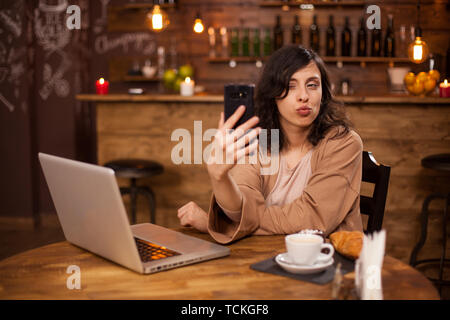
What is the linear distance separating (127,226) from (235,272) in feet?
0.90

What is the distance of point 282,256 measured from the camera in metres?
1.29

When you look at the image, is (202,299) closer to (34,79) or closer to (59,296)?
(59,296)

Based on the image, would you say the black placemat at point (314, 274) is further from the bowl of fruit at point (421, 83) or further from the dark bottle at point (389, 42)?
the dark bottle at point (389, 42)

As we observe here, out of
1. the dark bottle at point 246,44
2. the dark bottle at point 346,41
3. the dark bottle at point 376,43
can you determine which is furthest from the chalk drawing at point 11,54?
the dark bottle at point 376,43

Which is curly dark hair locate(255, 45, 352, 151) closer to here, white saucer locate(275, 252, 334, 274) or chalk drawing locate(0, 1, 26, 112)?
white saucer locate(275, 252, 334, 274)

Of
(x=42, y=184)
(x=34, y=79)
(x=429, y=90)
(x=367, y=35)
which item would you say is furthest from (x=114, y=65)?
(x=429, y=90)

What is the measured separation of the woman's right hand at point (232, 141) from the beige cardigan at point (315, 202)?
0.24 m

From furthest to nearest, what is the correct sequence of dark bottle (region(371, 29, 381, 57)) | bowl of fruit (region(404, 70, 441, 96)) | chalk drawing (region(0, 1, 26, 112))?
dark bottle (region(371, 29, 381, 57)) < chalk drawing (region(0, 1, 26, 112)) < bowl of fruit (region(404, 70, 441, 96))

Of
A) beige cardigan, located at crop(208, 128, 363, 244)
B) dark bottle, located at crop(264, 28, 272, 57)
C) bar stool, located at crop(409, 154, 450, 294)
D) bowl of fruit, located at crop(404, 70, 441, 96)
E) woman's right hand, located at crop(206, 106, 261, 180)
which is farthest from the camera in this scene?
dark bottle, located at crop(264, 28, 272, 57)

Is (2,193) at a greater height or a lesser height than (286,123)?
lesser

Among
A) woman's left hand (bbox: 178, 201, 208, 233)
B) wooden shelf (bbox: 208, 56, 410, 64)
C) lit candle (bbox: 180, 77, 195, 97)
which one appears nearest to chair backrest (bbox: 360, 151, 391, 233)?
woman's left hand (bbox: 178, 201, 208, 233)

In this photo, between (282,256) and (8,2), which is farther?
(8,2)

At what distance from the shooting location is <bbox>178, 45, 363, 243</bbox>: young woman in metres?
1.55
